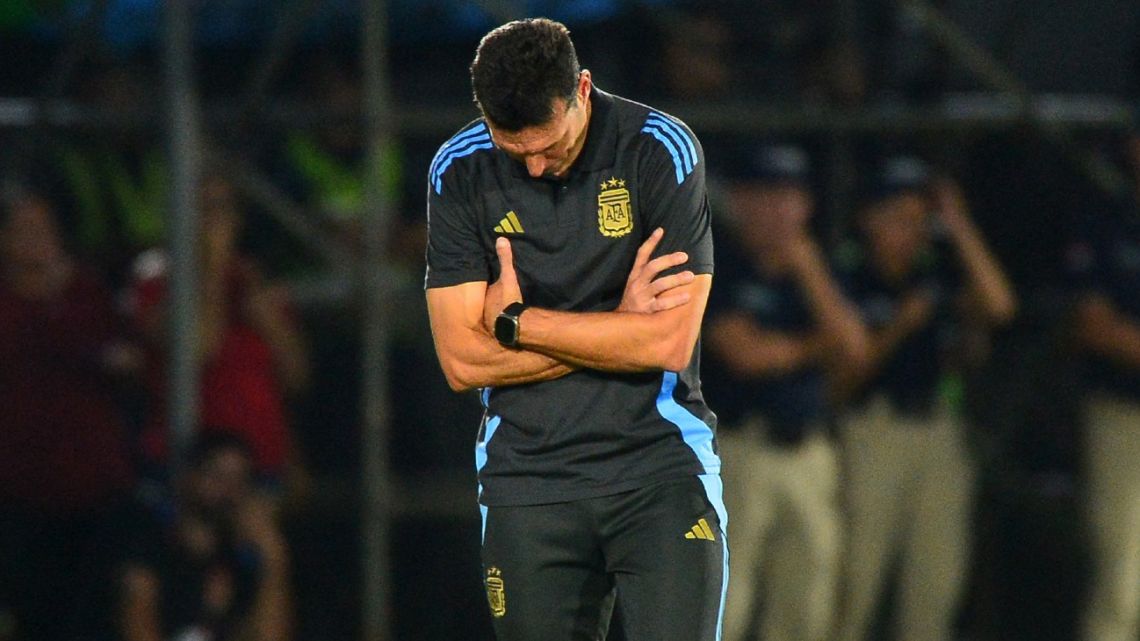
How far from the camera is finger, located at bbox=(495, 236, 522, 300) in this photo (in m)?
3.40

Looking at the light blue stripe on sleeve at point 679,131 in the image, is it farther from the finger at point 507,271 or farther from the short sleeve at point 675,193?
the finger at point 507,271

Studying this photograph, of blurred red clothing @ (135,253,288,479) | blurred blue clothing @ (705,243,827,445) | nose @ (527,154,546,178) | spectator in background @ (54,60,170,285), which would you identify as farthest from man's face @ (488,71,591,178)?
spectator in background @ (54,60,170,285)

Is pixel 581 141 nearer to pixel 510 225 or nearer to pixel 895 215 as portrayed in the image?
pixel 510 225

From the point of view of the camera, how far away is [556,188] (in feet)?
11.1

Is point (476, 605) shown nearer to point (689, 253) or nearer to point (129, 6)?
point (129, 6)

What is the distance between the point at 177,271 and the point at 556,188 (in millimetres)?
2621

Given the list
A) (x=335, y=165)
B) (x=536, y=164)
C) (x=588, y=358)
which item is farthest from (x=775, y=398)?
(x=536, y=164)

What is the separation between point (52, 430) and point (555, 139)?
333cm

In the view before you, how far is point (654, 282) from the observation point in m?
3.37

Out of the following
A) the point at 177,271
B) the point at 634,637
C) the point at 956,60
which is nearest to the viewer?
the point at 634,637

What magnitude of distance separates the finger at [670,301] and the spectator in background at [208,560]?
2.75 metres

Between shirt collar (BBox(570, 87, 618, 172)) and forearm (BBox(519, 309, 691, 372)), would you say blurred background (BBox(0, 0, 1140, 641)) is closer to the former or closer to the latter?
shirt collar (BBox(570, 87, 618, 172))

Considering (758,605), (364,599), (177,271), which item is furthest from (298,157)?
(758,605)

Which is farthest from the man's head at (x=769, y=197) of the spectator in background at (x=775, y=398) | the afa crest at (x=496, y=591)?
the afa crest at (x=496, y=591)
